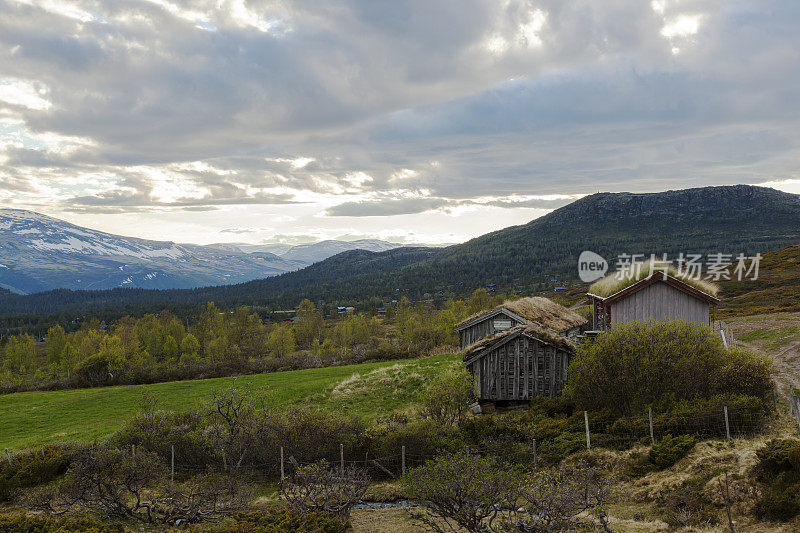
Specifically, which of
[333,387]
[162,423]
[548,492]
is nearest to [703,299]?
[548,492]

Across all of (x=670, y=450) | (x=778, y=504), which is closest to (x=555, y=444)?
(x=670, y=450)

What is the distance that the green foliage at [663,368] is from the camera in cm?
2039

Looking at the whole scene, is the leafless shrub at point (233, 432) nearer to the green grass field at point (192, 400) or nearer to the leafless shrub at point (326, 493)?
the leafless shrub at point (326, 493)

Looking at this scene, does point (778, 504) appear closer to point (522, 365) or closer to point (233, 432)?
point (522, 365)

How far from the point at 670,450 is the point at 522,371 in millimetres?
10125

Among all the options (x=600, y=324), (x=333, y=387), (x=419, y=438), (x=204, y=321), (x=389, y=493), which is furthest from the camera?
(x=204, y=321)

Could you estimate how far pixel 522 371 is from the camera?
2689 cm

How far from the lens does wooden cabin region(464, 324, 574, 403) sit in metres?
26.6

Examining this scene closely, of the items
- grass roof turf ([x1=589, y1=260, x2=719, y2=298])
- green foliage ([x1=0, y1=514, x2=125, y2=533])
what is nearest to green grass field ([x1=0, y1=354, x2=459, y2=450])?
green foliage ([x1=0, y1=514, x2=125, y2=533])

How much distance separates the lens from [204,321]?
361 feet

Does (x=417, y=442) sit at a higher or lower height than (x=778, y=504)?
lower

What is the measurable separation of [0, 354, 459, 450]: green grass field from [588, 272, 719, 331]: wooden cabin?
1403 centimetres

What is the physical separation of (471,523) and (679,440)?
9825mm

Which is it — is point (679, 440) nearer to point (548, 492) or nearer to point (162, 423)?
point (548, 492)
